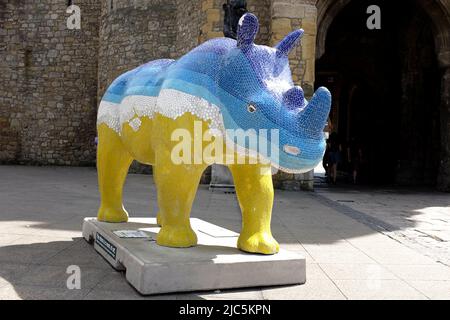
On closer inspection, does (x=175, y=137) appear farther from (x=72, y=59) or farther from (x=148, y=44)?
(x=72, y=59)

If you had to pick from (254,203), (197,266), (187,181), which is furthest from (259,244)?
(187,181)

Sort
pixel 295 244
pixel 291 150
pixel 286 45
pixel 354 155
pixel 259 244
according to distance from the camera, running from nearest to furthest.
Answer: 1. pixel 291 150
2. pixel 286 45
3. pixel 259 244
4. pixel 295 244
5. pixel 354 155

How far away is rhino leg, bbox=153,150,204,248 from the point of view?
10.3ft

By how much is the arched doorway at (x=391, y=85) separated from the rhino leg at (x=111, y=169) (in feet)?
28.8

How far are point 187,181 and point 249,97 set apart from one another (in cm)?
69

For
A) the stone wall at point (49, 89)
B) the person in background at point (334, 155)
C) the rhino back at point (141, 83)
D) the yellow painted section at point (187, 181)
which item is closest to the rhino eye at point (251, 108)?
the yellow painted section at point (187, 181)

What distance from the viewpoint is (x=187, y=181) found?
3.14 m

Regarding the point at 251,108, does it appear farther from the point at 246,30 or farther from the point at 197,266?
the point at 197,266

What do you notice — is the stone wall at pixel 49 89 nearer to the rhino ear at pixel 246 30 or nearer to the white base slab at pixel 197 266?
the white base slab at pixel 197 266

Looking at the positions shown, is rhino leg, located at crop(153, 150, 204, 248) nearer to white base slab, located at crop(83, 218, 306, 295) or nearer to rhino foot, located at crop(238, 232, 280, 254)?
white base slab, located at crop(83, 218, 306, 295)

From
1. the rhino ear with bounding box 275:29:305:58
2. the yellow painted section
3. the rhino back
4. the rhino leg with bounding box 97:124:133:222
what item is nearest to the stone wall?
the rhino leg with bounding box 97:124:133:222

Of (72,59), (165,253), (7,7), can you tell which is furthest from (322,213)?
(7,7)

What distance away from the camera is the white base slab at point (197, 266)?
2.84m

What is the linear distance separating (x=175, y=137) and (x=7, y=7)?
56.8 ft
